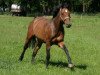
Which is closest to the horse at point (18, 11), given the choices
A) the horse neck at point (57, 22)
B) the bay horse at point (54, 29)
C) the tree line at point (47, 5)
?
the tree line at point (47, 5)

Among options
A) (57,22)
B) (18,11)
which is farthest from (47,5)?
(57,22)

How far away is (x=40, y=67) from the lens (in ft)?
43.0

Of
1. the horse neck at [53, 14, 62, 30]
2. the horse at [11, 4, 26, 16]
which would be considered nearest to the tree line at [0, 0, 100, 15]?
the horse at [11, 4, 26, 16]

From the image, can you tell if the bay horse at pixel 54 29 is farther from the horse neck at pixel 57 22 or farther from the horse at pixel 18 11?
the horse at pixel 18 11

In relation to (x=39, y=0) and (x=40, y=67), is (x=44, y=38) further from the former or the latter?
(x=39, y=0)

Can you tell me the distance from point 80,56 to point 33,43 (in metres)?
2.40

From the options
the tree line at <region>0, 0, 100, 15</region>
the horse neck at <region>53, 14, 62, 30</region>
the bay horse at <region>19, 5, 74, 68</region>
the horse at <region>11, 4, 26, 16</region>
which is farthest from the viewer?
the tree line at <region>0, 0, 100, 15</region>

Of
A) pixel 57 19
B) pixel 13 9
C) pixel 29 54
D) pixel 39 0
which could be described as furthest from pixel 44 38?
pixel 39 0

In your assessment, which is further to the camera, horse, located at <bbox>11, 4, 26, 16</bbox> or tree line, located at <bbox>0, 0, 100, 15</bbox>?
tree line, located at <bbox>0, 0, 100, 15</bbox>

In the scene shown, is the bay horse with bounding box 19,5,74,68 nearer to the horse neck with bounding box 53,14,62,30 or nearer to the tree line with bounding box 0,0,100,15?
the horse neck with bounding box 53,14,62,30

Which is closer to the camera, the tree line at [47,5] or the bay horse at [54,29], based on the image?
the bay horse at [54,29]

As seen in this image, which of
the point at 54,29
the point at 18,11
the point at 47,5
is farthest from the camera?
the point at 47,5

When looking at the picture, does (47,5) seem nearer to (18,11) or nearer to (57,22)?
(18,11)

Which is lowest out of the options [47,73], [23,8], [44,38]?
[23,8]
